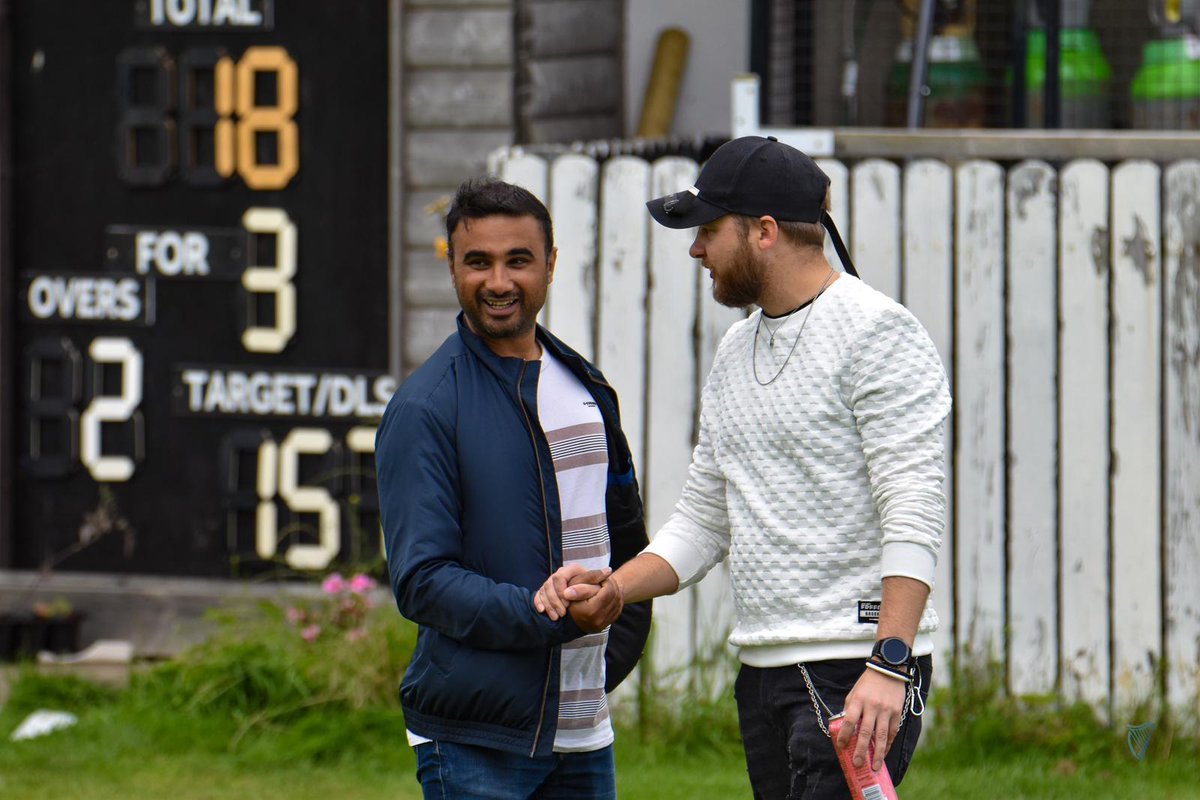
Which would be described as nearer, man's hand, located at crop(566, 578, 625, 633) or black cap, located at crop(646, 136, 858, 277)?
man's hand, located at crop(566, 578, 625, 633)

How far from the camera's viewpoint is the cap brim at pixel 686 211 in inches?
121

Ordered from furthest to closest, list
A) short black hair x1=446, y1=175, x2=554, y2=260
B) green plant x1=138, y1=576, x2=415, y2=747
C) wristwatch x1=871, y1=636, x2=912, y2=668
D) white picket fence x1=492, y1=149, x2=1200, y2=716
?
green plant x1=138, y1=576, x2=415, y2=747 → white picket fence x1=492, y1=149, x2=1200, y2=716 → short black hair x1=446, y1=175, x2=554, y2=260 → wristwatch x1=871, y1=636, x2=912, y2=668

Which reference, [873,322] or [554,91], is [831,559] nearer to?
[873,322]

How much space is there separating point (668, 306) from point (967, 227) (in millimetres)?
1058

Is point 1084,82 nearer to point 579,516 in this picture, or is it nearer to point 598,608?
point 579,516

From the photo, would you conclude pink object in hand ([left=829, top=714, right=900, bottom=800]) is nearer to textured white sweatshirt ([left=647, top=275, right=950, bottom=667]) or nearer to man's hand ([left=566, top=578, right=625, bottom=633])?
textured white sweatshirt ([left=647, top=275, right=950, bottom=667])

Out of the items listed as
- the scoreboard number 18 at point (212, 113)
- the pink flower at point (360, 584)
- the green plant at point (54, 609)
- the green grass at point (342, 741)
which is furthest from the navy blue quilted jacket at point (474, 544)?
the green plant at point (54, 609)

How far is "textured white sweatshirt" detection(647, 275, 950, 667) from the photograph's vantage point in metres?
2.86

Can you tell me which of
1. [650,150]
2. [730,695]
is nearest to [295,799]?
[730,695]

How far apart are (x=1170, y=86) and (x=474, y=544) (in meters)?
4.28

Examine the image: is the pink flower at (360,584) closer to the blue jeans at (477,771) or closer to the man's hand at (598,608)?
the blue jeans at (477,771)

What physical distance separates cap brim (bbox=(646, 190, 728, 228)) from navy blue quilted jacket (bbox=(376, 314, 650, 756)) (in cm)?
41

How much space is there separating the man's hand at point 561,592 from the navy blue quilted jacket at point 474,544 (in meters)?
0.02

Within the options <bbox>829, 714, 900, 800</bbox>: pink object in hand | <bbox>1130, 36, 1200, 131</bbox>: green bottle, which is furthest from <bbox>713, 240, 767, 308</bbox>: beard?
<bbox>1130, 36, 1200, 131</bbox>: green bottle
